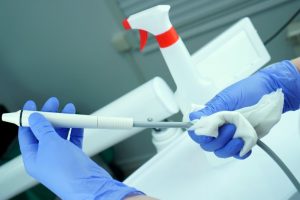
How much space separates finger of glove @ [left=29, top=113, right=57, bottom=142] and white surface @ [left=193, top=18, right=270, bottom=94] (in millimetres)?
432

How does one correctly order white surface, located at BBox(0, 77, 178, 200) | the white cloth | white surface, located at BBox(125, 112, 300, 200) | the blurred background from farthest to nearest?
the blurred background
white surface, located at BBox(0, 77, 178, 200)
white surface, located at BBox(125, 112, 300, 200)
the white cloth

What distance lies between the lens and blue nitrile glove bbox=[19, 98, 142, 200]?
49 cm

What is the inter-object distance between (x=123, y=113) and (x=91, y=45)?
0.70 metres

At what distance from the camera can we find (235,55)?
825 mm

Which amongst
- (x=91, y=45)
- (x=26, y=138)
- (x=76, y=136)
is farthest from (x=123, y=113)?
(x=91, y=45)

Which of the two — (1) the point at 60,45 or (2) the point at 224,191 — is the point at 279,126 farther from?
Answer: (1) the point at 60,45

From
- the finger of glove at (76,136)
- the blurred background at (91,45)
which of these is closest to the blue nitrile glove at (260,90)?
the finger of glove at (76,136)

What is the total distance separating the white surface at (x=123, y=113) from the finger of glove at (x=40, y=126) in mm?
239

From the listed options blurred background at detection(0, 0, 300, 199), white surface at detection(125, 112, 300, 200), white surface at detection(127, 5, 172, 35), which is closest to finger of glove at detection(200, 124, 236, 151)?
white surface at detection(125, 112, 300, 200)

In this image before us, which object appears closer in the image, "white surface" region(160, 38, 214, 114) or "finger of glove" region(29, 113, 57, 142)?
"finger of glove" region(29, 113, 57, 142)

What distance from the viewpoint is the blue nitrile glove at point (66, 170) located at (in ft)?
1.61

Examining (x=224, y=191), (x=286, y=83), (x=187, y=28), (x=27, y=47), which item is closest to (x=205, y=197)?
(x=224, y=191)

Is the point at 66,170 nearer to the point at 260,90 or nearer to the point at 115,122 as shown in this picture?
the point at 115,122

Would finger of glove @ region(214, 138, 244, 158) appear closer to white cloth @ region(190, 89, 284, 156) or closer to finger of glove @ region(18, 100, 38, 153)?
white cloth @ region(190, 89, 284, 156)
